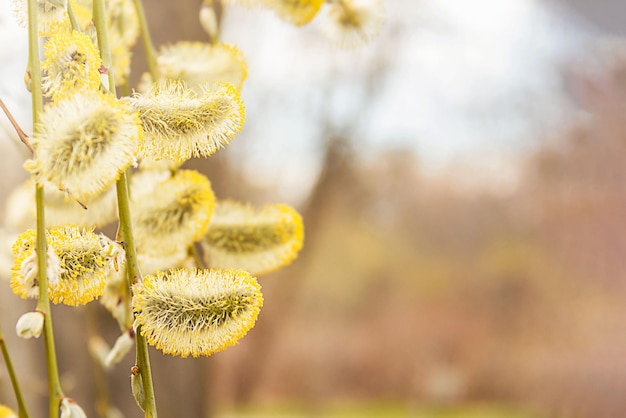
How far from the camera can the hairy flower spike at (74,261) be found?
7.1 inches

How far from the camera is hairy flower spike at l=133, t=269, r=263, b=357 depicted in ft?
0.61

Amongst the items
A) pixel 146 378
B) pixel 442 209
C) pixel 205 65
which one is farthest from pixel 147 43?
pixel 442 209

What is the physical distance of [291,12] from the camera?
0.28 metres

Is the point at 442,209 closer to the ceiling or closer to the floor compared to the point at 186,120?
closer to the floor

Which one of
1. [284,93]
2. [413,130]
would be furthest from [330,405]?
[284,93]

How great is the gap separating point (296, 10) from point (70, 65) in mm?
124

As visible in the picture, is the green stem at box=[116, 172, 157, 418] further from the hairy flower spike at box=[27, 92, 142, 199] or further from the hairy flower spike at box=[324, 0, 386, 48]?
the hairy flower spike at box=[324, 0, 386, 48]

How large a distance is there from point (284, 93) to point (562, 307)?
1493 millimetres

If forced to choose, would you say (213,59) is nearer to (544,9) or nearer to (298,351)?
(544,9)

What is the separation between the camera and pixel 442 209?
307 centimetres

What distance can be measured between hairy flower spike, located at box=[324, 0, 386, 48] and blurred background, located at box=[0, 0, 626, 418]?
1404 millimetres

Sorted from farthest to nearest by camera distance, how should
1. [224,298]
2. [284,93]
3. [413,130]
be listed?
[413,130] → [284,93] → [224,298]

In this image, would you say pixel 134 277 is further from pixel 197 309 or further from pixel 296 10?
pixel 296 10

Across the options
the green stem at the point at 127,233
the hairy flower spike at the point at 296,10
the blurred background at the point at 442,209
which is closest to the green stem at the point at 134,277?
the green stem at the point at 127,233
